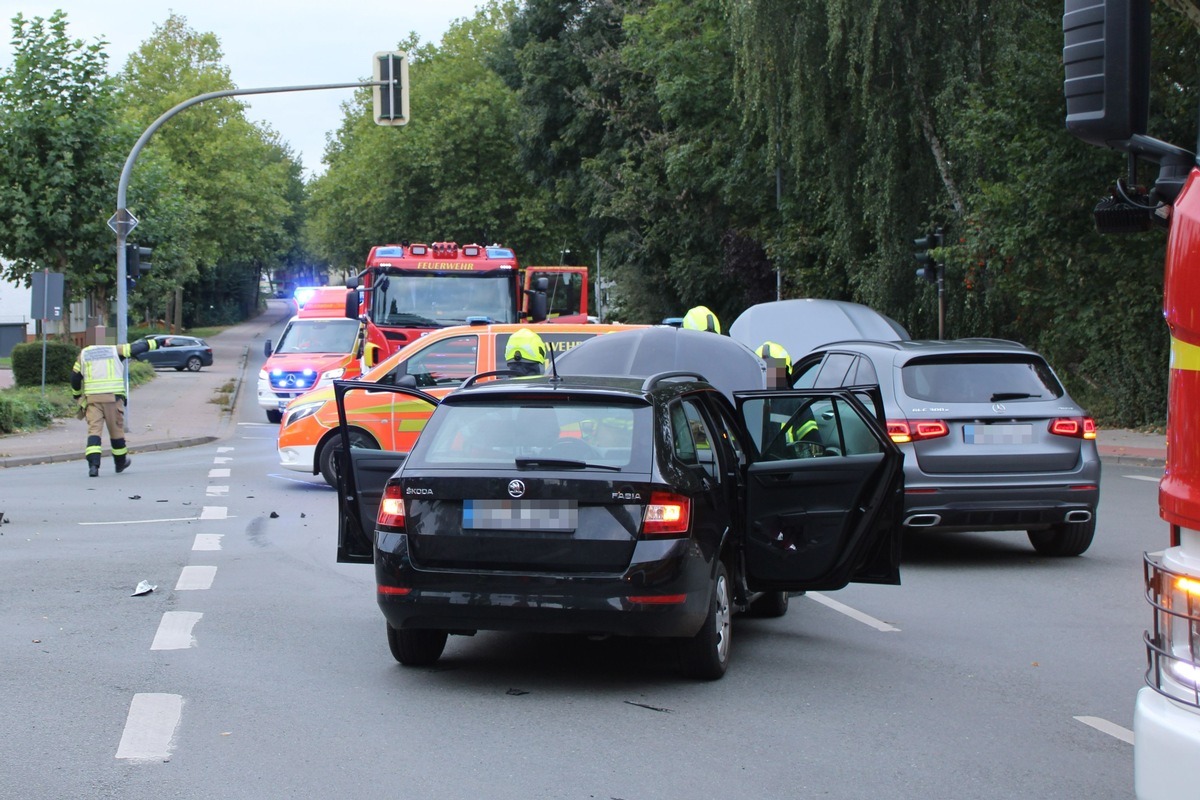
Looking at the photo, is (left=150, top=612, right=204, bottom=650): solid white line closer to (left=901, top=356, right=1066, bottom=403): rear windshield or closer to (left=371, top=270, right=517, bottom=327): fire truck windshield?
(left=901, top=356, right=1066, bottom=403): rear windshield

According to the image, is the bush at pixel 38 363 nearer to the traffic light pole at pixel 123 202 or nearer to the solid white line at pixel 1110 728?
the traffic light pole at pixel 123 202

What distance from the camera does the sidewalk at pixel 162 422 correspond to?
66.1 feet

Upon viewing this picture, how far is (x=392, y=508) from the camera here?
6566mm

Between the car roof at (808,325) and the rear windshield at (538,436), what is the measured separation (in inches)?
611

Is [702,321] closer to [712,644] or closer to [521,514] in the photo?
[712,644]

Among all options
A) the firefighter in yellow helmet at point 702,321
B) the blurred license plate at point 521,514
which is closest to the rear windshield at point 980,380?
the firefighter in yellow helmet at point 702,321

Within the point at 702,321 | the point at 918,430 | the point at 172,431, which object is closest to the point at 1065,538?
the point at 918,430

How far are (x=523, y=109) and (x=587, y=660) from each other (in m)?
44.2

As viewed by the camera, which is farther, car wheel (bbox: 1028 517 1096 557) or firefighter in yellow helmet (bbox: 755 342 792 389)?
firefighter in yellow helmet (bbox: 755 342 792 389)

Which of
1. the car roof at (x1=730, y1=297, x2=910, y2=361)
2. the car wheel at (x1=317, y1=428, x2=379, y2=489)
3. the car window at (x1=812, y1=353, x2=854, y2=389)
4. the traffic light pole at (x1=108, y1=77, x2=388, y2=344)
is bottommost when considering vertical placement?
the car wheel at (x1=317, y1=428, x2=379, y2=489)

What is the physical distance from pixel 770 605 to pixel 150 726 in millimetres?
3923

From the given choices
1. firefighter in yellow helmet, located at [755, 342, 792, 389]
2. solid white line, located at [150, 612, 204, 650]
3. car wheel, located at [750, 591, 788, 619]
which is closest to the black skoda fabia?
car wheel, located at [750, 591, 788, 619]

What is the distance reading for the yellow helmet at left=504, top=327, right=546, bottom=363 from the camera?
12664 mm

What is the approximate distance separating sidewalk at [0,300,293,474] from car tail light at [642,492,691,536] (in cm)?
1331
